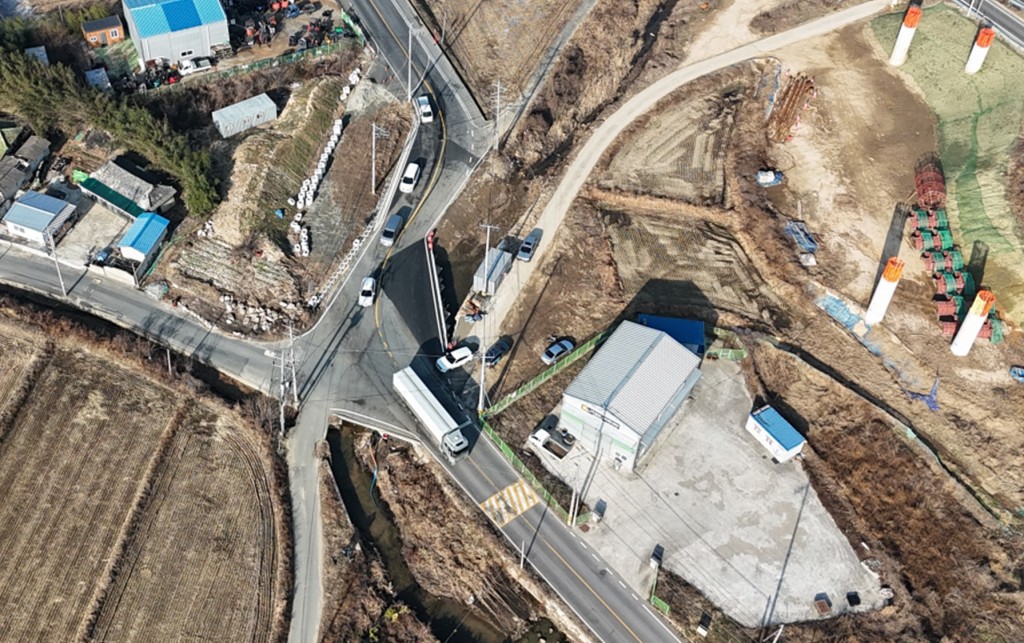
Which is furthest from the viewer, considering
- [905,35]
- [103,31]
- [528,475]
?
[905,35]

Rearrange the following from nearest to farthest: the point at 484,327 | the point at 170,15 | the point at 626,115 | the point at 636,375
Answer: the point at 636,375
the point at 484,327
the point at 170,15
the point at 626,115

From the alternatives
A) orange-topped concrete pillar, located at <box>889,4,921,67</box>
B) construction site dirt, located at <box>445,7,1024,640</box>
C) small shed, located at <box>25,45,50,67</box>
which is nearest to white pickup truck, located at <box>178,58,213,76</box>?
small shed, located at <box>25,45,50,67</box>

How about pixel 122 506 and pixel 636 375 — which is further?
pixel 636 375

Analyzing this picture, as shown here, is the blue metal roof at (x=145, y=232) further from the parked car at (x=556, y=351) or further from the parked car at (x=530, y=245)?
the parked car at (x=556, y=351)

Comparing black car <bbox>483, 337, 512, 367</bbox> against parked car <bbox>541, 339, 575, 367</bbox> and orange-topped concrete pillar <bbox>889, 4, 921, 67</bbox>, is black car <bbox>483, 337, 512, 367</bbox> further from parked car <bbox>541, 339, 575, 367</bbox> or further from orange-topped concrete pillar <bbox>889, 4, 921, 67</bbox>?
orange-topped concrete pillar <bbox>889, 4, 921, 67</bbox>

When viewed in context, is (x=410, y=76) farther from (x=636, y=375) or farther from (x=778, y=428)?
(x=778, y=428)

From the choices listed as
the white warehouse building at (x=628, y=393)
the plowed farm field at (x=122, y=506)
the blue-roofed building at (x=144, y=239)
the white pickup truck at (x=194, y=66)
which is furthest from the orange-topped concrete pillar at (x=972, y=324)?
the white pickup truck at (x=194, y=66)

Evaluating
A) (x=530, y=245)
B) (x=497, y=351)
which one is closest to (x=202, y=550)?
(x=497, y=351)
